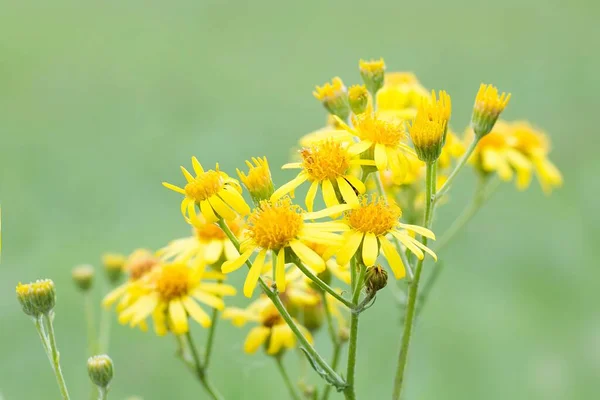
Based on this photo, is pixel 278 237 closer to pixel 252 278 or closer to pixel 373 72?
pixel 252 278

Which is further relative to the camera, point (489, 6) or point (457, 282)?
point (489, 6)

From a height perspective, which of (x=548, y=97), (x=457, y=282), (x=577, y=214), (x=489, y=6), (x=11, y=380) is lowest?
(x=11, y=380)

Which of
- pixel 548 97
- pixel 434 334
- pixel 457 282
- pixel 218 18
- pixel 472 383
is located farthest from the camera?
pixel 218 18

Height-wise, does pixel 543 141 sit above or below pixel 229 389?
above

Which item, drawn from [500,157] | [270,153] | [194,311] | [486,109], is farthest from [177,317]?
[270,153]

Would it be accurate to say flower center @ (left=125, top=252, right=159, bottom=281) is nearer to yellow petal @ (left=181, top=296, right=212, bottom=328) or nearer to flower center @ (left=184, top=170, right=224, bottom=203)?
yellow petal @ (left=181, top=296, right=212, bottom=328)

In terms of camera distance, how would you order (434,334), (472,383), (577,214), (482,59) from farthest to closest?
(482,59)
(577,214)
(434,334)
(472,383)

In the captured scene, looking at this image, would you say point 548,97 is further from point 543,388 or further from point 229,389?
point 229,389

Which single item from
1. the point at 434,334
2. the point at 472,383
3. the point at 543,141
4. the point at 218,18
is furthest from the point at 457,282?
the point at 218,18
